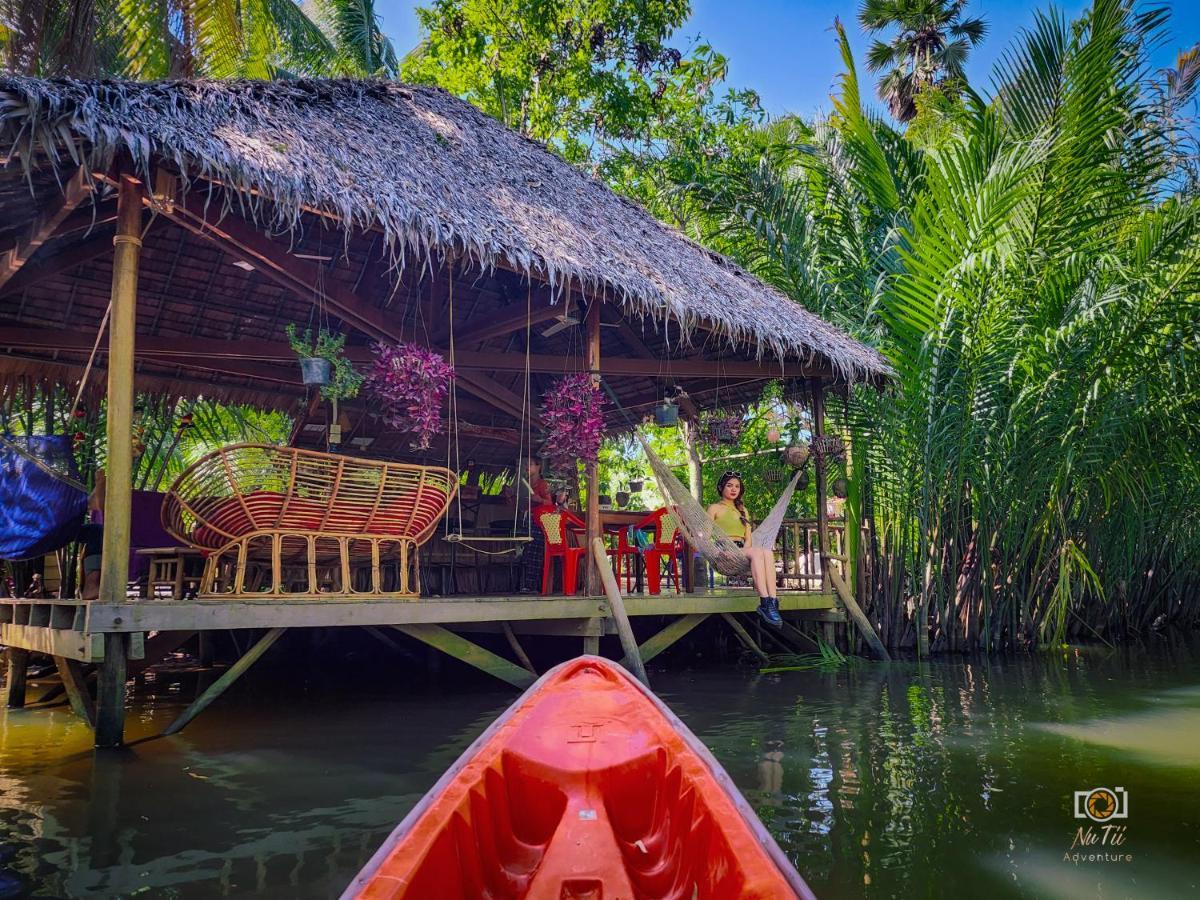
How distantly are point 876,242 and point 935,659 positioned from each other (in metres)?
3.58

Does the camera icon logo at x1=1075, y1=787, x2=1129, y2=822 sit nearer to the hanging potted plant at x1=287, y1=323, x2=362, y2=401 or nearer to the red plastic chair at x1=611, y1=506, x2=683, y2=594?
the red plastic chair at x1=611, y1=506, x2=683, y2=594

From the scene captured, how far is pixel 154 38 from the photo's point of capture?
9.23m

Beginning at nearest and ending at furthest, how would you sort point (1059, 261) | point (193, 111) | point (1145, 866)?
point (1145, 866)
point (193, 111)
point (1059, 261)

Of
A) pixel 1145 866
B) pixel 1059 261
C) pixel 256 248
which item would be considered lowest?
pixel 1145 866

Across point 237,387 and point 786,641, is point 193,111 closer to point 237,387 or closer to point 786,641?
point 237,387

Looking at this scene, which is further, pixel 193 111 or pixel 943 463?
pixel 943 463

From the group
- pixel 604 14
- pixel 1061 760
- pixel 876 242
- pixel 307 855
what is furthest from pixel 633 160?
pixel 307 855

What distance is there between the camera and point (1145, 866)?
2.38 metres

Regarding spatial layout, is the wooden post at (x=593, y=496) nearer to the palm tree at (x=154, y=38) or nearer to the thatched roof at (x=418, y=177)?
the thatched roof at (x=418, y=177)

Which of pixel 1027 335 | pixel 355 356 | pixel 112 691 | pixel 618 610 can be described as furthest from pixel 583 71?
pixel 112 691

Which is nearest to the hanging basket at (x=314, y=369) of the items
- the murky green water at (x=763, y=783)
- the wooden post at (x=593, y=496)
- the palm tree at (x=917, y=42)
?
the wooden post at (x=593, y=496)

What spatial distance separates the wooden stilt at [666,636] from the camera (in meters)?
5.40

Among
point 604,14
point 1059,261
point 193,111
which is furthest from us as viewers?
point 604,14

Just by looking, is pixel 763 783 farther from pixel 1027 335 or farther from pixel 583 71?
pixel 583 71
